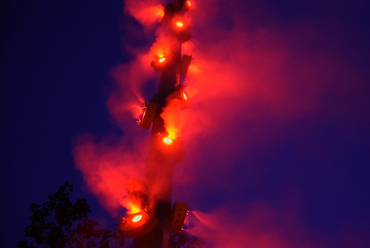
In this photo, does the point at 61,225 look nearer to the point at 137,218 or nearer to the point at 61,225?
the point at 61,225

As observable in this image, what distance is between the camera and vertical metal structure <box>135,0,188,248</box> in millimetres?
5199

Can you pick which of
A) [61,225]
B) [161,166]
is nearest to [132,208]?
[161,166]

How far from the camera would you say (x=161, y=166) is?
596 centimetres

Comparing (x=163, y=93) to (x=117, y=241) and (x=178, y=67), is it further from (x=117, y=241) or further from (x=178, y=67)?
(x=117, y=241)

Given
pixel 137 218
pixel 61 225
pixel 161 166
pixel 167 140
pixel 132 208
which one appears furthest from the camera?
pixel 61 225

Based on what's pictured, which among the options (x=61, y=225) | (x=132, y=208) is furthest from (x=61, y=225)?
(x=132, y=208)

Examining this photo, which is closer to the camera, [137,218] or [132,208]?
[137,218]

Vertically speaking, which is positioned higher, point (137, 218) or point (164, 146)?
point (164, 146)

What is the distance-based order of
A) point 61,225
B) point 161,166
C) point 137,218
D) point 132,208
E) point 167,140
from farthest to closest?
1. point 61,225
2. point 167,140
3. point 161,166
4. point 132,208
5. point 137,218

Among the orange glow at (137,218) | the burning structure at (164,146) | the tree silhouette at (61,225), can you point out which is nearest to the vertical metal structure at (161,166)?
the burning structure at (164,146)

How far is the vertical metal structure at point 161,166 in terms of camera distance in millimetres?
5199

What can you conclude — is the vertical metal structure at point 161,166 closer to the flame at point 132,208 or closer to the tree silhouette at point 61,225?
the flame at point 132,208

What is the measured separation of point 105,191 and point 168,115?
2.78 meters

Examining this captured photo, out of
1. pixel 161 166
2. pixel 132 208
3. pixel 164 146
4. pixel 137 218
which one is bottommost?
pixel 137 218
